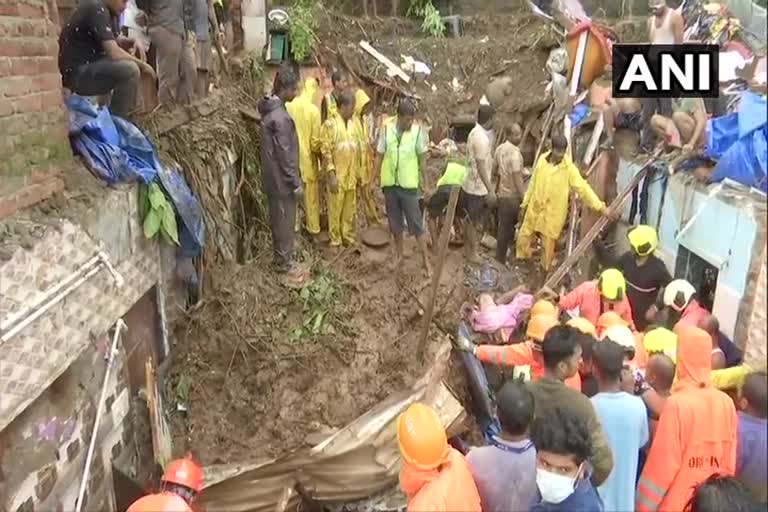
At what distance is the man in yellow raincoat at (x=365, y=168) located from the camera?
21.8 ft

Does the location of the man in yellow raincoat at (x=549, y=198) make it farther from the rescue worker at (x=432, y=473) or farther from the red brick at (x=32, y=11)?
the red brick at (x=32, y=11)

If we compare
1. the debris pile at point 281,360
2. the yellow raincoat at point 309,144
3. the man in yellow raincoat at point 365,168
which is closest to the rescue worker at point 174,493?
the debris pile at point 281,360

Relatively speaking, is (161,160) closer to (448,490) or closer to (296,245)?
(296,245)

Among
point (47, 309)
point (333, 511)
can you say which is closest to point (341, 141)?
point (333, 511)

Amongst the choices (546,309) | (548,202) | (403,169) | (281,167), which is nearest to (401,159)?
(403,169)

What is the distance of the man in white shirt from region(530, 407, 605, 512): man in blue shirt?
4.52m

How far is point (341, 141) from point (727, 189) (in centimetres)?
506

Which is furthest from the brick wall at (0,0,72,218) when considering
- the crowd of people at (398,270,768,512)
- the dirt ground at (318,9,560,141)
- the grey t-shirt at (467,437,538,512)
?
the dirt ground at (318,9,560,141)

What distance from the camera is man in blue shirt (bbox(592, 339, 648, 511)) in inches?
81.0

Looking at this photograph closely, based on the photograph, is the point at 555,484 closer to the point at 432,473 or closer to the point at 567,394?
the point at 567,394

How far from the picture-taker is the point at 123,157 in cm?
413

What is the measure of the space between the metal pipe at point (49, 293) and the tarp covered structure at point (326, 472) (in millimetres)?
1430

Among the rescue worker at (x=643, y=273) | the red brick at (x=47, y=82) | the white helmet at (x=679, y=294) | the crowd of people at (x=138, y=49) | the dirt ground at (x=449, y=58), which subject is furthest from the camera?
the dirt ground at (x=449, y=58)

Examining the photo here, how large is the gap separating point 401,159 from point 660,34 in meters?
4.14
